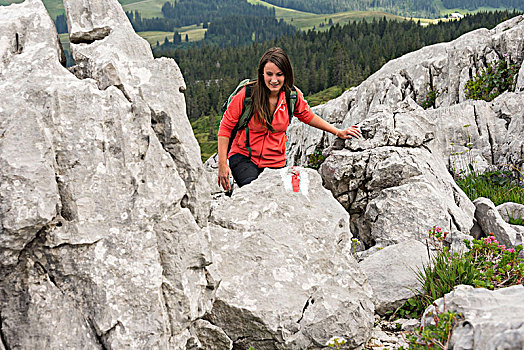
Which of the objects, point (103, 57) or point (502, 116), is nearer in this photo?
point (103, 57)

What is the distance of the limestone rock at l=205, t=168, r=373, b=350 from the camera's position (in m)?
6.29

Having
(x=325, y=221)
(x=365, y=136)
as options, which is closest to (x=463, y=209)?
(x=365, y=136)

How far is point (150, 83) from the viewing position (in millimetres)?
6059

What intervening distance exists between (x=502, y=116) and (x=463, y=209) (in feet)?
21.8

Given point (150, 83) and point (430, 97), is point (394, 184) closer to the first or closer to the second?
point (150, 83)

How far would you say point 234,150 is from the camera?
913 cm

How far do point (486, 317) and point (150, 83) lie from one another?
4991 mm

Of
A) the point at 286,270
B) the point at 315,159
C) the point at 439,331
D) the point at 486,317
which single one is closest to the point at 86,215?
the point at 286,270

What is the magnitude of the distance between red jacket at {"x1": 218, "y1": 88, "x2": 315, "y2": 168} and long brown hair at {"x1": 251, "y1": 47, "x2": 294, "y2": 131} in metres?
0.17

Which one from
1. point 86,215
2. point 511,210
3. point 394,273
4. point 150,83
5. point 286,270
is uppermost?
point 150,83

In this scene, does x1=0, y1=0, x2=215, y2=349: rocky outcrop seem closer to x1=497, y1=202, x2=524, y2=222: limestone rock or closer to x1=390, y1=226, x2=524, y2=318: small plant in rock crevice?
x1=390, y1=226, x2=524, y2=318: small plant in rock crevice

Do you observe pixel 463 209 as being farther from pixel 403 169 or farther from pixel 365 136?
pixel 365 136

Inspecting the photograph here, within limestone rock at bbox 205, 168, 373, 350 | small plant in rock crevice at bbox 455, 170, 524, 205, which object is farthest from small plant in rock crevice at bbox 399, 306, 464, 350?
small plant in rock crevice at bbox 455, 170, 524, 205

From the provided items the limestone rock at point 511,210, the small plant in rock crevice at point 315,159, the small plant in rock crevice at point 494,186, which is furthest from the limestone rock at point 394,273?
the small plant in rock crevice at point 315,159
